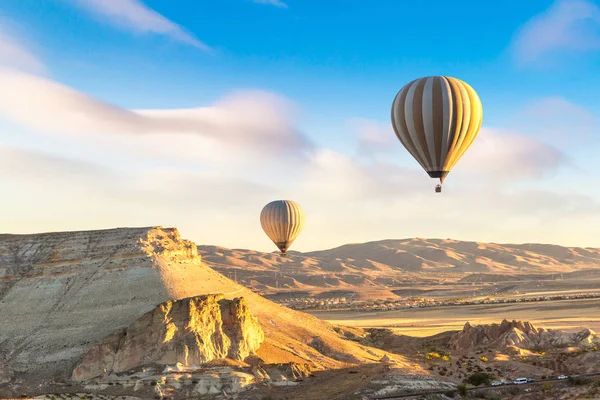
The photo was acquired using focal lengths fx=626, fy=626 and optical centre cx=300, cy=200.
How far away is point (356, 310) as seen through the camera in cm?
13888

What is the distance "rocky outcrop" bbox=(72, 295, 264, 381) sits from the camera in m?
49.8

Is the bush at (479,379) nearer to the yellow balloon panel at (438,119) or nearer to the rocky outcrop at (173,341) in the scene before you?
the rocky outcrop at (173,341)

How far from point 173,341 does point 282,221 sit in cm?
4053

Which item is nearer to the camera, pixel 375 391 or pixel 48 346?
pixel 375 391

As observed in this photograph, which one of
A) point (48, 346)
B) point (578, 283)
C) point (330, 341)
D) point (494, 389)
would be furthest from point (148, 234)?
point (578, 283)

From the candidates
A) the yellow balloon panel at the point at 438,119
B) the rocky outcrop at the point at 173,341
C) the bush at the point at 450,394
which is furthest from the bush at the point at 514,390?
the rocky outcrop at the point at 173,341

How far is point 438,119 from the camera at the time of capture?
56.5 metres

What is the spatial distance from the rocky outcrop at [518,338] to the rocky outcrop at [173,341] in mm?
27923

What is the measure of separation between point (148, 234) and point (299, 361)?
22646 millimetres

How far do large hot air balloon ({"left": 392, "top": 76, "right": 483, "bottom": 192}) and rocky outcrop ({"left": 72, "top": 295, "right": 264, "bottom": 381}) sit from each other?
2295 centimetres

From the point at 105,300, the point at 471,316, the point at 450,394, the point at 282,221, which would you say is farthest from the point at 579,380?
the point at 471,316

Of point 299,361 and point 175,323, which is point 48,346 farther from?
point 299,361

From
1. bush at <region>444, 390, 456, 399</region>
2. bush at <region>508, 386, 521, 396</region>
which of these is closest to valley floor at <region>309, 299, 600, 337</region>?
bush at <region>508, 386, 521, 396</region>

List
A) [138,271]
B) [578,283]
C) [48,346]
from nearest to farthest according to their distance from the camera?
[48,346] < [138,271] < [578,283]
